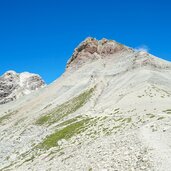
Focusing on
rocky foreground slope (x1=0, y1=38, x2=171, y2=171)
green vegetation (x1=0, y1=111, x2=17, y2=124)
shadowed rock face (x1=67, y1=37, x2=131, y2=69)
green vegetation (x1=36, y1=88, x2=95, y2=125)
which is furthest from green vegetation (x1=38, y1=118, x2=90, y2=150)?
shadowed rock face (x1=67, y1=37, x2=131, y2=69)

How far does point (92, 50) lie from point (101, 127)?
11208 centimetres

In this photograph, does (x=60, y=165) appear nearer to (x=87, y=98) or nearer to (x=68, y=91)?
(x=87, y=98)

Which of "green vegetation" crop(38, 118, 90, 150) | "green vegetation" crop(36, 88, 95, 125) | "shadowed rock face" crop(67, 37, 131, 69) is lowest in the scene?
"green vegetation" crop(38, 118, 90, 150)

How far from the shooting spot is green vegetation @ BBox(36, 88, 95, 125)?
85.6 metres

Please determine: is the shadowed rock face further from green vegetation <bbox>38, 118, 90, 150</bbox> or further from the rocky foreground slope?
green vegetation <bbox>38, 118, 90, 150</bbox>

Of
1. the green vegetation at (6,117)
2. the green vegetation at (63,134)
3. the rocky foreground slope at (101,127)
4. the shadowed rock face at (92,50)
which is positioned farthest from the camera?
the shadowed rock face at (92,50)

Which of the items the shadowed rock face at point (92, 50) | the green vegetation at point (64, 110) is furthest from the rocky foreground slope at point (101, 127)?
the shadowed rock face at point (92, 50)

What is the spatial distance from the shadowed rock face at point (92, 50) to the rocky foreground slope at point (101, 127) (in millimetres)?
19267

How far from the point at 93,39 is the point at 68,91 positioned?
56330mm

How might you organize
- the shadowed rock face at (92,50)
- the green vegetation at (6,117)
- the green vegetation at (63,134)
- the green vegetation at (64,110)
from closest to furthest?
the green vegetation at (63,134) → the green vegetation at (64,110) → the green vegetation at (6,117) → the shadowed rock face at (92,50)

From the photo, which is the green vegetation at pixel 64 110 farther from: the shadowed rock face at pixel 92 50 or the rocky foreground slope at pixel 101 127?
the shadowed rock face at pixel 92 50

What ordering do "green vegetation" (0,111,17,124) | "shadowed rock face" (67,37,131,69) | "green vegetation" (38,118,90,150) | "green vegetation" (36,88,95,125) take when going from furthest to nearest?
"shadowed rock face" (67,37,131,69) → "green vegetation" (0,111,17,124) → "green vegetation" (36,88,95,125) → "green vegetation" (38,118,90,150)

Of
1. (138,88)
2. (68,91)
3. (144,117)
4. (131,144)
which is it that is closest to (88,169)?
(131,144)

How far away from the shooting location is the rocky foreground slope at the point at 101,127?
3256 centimetres
